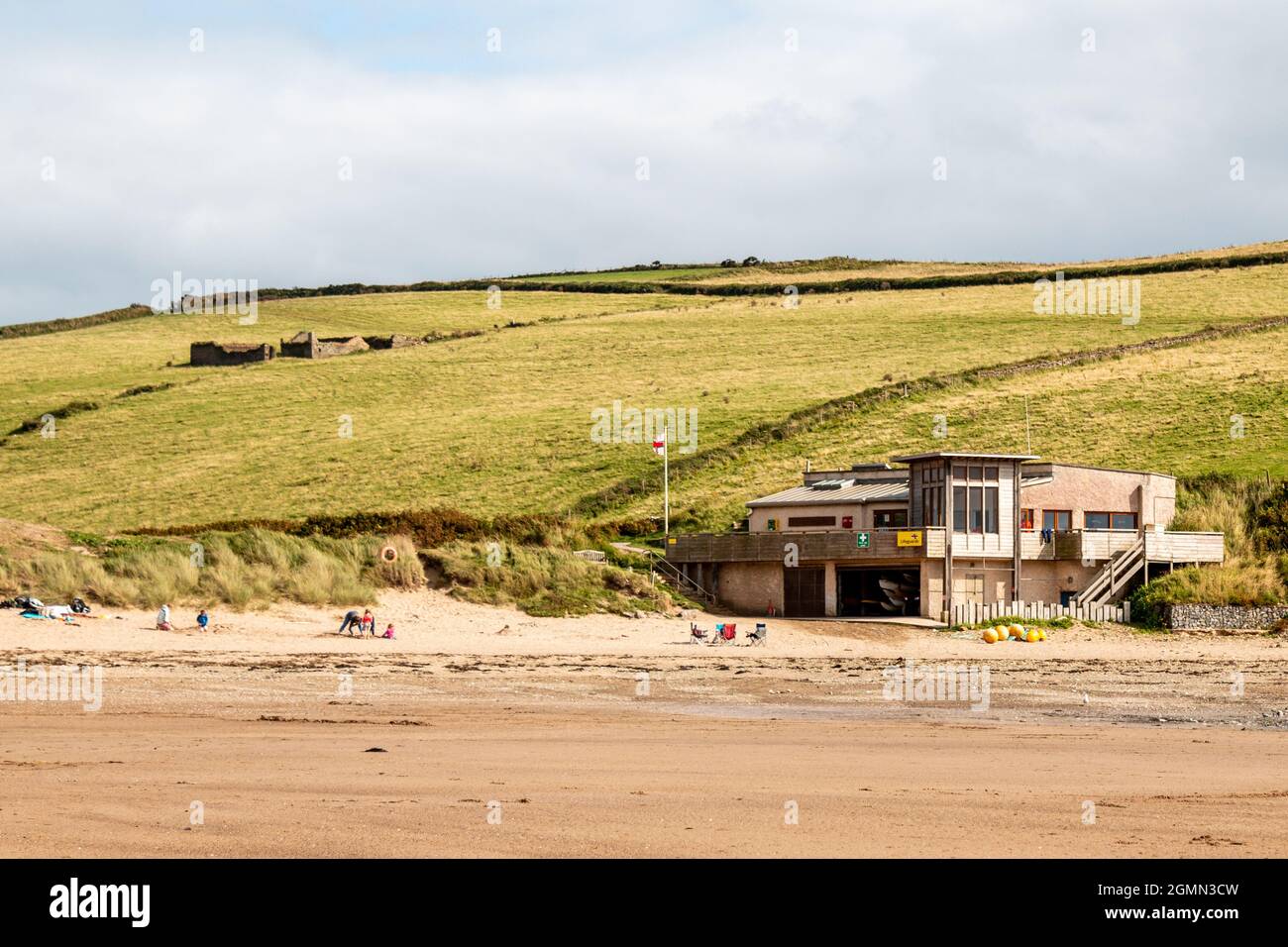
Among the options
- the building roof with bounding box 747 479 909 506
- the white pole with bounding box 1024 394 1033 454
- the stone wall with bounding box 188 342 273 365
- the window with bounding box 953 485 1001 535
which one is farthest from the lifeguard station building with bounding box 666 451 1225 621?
the stone wall with bounding box 188 342 273 365

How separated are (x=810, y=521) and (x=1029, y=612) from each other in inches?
404

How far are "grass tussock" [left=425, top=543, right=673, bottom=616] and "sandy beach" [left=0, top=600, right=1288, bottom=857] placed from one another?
7.62 m

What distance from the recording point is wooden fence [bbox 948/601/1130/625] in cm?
4444

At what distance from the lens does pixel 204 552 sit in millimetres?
40281

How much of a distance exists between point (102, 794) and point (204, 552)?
27083mm

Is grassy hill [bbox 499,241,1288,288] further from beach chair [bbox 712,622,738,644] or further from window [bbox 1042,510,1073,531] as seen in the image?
beach chair [bbox 712,622,738,644]

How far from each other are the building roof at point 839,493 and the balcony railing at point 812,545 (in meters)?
3.38

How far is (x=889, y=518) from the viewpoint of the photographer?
167ft

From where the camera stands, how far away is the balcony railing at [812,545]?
46562 mm

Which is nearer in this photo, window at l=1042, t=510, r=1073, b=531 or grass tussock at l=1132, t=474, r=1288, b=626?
grass tussock at l=1132, t=474, r=1288, b=626

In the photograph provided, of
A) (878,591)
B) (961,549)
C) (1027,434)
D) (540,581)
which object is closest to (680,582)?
(878,591)

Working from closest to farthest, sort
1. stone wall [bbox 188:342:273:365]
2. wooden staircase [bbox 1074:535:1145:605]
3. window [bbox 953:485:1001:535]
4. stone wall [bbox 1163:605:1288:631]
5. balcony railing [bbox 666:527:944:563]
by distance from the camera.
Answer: stone wall [bbox 1163:605:1288:631] < balcony railing [bbox 666:527:944:563] < wooden staircase [bbox 1074:535:1145:605] < window [bbox 953:485:1001:535] < stone wall [bbox 188:342:273:365]

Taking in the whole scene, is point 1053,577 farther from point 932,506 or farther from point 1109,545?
point 932,506
